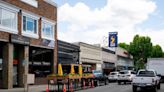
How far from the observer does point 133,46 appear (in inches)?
4333

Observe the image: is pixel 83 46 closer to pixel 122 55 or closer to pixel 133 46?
pixel 122 55

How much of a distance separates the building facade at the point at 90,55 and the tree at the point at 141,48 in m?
41.5

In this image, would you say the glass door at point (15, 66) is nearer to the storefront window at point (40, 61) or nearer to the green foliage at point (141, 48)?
the storefront window at point (40, 61)

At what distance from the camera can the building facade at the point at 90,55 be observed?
57.3 metres

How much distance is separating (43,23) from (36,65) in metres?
4.83

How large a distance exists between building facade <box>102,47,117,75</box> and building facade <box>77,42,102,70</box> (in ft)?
12.0

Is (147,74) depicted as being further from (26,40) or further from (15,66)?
(15,66)

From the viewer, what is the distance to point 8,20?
107 ft

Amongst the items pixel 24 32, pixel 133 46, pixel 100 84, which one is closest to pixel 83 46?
pixel 100 84

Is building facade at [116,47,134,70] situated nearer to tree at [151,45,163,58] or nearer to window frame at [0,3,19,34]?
tree at [151,45,163,58]

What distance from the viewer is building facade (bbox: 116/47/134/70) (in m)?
91.8

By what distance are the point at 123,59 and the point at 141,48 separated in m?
12.3

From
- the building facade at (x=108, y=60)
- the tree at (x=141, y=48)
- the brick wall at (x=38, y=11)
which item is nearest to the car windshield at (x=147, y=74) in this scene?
the brick wall at (x=38, y=11)

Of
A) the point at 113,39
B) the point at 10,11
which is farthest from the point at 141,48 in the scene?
the point at 10,11
